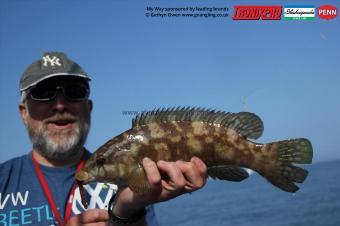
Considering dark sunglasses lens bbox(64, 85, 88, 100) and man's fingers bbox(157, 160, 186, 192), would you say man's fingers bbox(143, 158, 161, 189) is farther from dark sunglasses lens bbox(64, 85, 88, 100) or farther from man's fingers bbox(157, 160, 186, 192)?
dark sunglasses lens bbox(64, 85, 88, 100)

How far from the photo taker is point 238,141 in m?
4.17

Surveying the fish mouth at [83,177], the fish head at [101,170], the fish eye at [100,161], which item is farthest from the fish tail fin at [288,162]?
the fish mouth at [83,177]

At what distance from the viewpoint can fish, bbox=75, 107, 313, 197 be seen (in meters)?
4.03

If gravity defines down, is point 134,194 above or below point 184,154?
below

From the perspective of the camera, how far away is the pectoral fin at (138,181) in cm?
383

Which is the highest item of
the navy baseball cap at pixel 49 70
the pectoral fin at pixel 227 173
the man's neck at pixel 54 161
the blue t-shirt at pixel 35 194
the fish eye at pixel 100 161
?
the navy baseball cap at pixel 49 70

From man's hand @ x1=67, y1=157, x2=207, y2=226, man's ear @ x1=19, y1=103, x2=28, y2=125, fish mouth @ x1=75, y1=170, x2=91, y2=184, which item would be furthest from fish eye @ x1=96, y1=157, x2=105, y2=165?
man's ear @ x1=19, y1=103, x2=28, y2=125

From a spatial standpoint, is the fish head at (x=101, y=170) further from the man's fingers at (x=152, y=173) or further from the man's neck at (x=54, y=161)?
the man's neck at (x=54, y=161)

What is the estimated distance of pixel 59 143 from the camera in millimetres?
5559

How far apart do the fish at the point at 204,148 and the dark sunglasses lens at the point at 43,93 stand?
1769mm

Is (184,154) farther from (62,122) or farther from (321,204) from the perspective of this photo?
(321,204)

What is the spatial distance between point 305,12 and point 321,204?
31.3 m

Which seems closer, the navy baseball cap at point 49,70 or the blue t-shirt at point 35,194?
the blue t-shirt at point 35,194

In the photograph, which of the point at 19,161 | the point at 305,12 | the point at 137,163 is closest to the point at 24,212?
the point at 19,161
